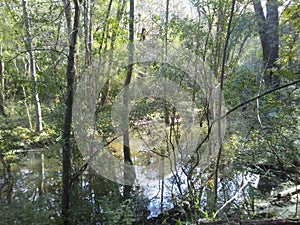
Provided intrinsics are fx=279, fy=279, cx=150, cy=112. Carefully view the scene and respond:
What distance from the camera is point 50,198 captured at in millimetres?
2807

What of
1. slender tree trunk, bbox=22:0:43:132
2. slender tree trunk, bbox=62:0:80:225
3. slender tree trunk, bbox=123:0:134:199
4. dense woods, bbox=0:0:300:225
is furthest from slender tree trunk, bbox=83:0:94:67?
slender tree trunk, bbox=62:0:80:225

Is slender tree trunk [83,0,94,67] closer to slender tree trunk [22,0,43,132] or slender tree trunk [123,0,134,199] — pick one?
slender tree trunk [123,0,134,199]

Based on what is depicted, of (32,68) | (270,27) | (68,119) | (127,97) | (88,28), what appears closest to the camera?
(68,119)

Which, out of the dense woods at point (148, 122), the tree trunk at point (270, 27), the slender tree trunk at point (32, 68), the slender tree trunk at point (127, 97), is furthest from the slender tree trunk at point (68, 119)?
the tree trunk at point (270, 27)

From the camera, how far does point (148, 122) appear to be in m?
3.99

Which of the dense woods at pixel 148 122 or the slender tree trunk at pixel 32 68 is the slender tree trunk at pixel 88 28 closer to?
the dense woods at pixel 148 122

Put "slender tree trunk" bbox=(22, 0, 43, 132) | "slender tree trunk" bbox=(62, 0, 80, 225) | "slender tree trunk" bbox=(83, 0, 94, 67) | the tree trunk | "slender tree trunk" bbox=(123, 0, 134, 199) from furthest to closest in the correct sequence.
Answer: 1. the tree trunk
2. "slender tree trunk" bbox=(123, 0, 134, 199)
3. "slender tree trunk" bbox=(83, 0, 94, 67)
4. "slender tree trunk" bbox=(22, 0, 43, 132)
5. "slender tree trunk" bbox=(62, 0, 80, 225)

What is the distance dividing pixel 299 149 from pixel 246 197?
2.18ft

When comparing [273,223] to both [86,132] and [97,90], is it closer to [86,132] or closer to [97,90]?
[86,132]

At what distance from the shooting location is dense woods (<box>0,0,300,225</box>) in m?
2.51

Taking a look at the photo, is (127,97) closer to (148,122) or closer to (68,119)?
(148,122)

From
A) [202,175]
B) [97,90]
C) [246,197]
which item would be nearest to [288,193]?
[246,197]

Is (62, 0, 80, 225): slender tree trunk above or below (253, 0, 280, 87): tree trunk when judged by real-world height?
below

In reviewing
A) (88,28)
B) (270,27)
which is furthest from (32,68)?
(270,27)
